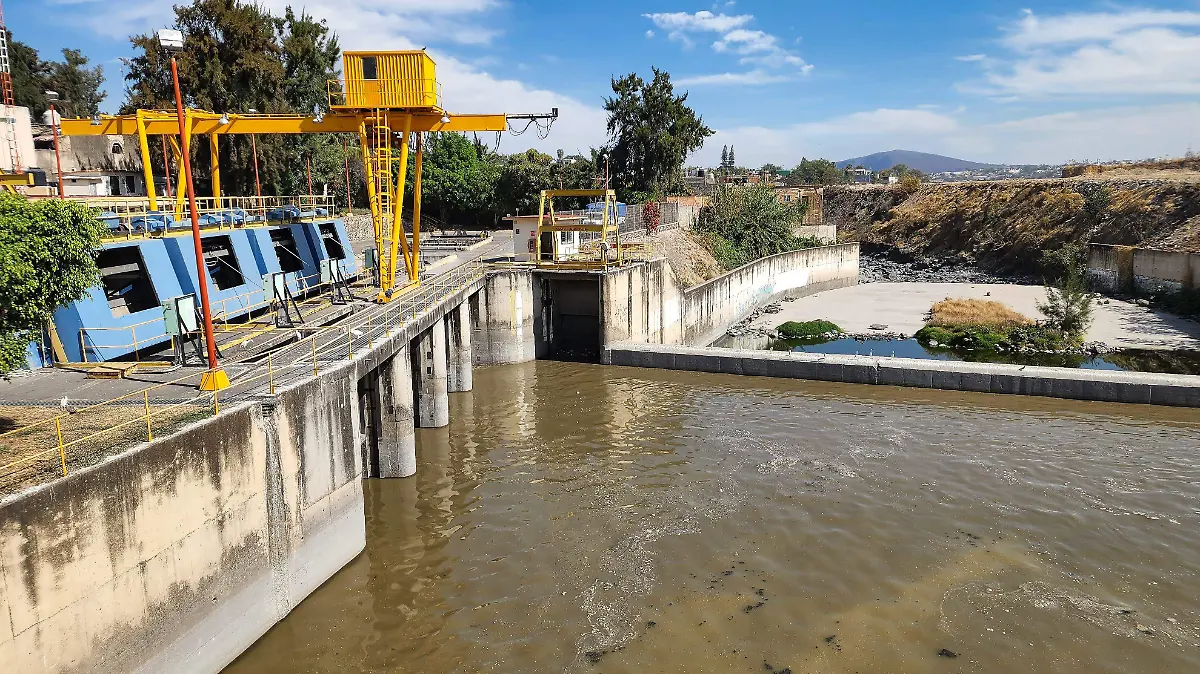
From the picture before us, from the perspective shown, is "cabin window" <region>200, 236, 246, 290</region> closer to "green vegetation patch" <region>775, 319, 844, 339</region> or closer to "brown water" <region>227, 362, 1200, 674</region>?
"brown water" <region>227, 362, 1200, 674</region>

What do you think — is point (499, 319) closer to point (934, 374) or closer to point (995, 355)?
point (934, 374)

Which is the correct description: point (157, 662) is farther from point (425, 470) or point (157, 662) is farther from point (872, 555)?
point (872, 555)

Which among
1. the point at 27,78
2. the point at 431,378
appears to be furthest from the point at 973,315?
the point at 27,78

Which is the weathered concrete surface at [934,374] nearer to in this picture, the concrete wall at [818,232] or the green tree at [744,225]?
the green tree at [744,225]

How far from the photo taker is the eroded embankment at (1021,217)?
207ft

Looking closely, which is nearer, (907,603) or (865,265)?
(907,603)

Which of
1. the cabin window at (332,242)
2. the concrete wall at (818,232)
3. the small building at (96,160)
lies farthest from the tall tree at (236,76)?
the concrete wall at (818,232)

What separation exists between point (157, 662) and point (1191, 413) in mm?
30870

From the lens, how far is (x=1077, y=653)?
42.7 ft

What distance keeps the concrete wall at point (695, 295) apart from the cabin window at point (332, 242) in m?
11.4

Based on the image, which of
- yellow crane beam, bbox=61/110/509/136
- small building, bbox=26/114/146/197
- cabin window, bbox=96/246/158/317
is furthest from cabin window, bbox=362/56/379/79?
small building, bbox=26/114/146/197

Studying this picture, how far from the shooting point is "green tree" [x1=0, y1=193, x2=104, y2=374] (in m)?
11.4

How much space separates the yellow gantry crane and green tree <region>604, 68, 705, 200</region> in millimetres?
31754

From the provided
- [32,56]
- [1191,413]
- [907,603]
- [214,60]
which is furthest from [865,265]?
[32,56]
